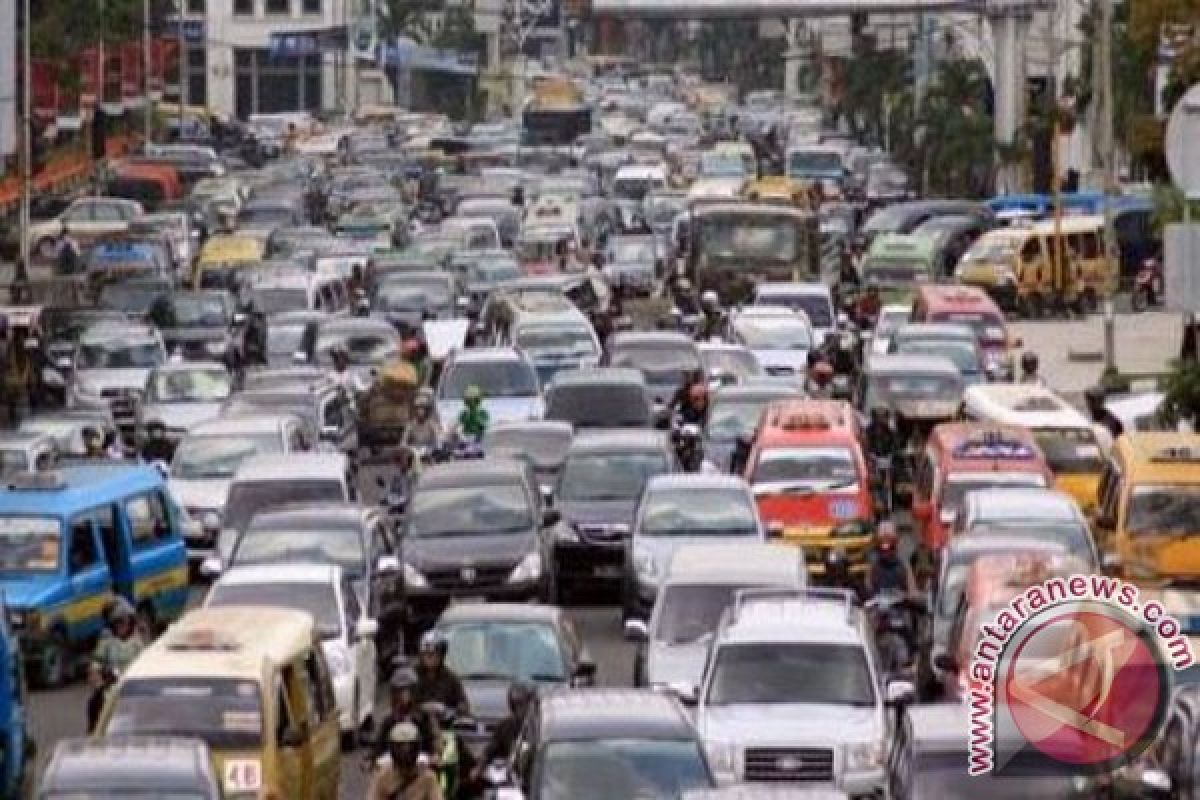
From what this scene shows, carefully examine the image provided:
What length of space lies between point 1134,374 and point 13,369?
15311mm

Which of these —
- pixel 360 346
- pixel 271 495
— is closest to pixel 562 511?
pixel 271 495

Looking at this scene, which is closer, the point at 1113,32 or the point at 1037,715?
the point at 1037,715

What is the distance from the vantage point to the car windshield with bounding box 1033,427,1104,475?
4562 cm

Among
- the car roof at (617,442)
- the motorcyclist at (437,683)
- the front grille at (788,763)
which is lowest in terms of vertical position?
the front grille at (788,763)

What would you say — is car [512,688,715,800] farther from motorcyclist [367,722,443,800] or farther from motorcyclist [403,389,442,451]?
motorcyclist [403,389,442,451]

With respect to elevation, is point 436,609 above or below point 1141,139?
below

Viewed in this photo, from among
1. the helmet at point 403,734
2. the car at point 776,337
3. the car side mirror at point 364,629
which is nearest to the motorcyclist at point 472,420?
the car at point 776,337

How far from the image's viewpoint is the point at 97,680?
101 ft

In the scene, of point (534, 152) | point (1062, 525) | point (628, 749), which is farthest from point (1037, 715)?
point (534, 152)

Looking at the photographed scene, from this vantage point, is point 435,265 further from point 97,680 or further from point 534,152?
point 534,152

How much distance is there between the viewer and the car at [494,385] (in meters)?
52.2

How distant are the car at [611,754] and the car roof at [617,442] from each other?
17.5 metres

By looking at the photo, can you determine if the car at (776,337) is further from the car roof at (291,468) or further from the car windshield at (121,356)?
the car roof at (291,468)

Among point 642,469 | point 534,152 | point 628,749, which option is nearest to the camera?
point 628,749
